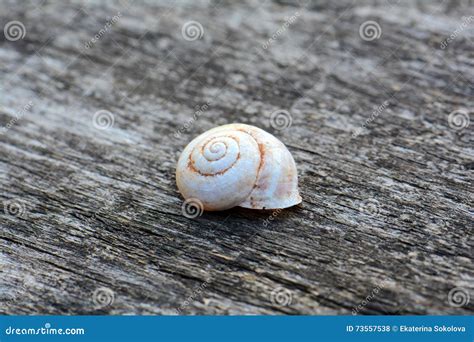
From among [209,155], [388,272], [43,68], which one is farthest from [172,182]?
[43,68]

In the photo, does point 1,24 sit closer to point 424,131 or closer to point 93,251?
point 93,251

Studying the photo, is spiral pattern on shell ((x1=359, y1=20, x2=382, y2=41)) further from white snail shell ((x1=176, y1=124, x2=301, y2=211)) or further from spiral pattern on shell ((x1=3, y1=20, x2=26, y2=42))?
spiral pattern on shell ((x1=3, y1=20, x2=26, y2=42))

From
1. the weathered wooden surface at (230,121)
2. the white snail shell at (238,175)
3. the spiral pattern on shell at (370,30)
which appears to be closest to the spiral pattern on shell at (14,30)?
the weathered wooden surface at (230,121)

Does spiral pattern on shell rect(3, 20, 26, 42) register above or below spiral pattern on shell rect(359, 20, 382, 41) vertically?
below

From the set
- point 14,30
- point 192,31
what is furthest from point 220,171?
point 14,30

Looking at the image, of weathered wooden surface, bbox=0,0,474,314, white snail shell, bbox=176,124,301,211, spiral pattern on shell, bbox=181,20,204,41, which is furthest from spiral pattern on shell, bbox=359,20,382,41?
white snail shell, bbox=176,124,301,211

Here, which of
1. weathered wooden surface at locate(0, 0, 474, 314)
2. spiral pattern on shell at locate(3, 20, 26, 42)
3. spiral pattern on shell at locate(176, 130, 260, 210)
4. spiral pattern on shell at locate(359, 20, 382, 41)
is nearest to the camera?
weathered wooden surface at locate(0, 0, 474, 314)
